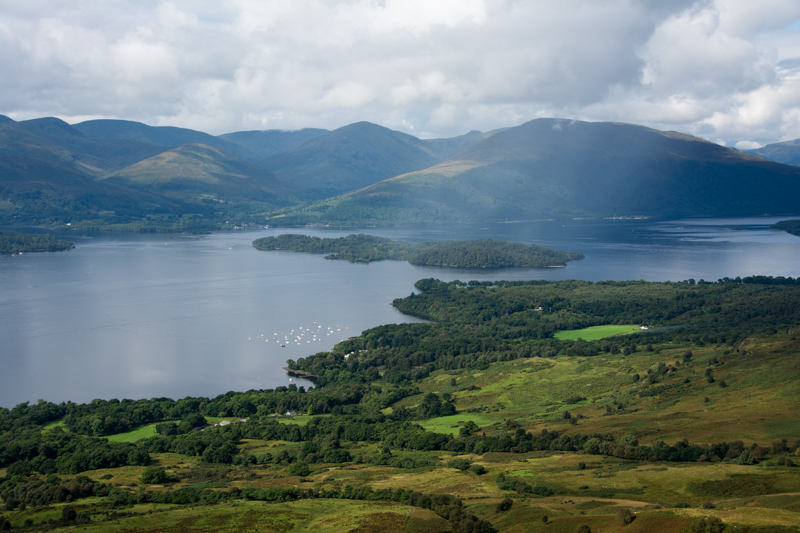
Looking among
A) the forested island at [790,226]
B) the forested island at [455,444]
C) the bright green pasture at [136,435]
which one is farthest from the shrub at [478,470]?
the forested island at [790,226]

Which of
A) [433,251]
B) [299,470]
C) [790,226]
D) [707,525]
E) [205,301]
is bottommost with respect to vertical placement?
[299,470]

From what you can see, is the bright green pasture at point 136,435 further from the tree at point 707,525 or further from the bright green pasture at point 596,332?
the bright green pasture at point 596,332

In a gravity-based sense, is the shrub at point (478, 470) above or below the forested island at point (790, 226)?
below

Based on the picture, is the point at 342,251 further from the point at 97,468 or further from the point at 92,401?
the point at 97,468

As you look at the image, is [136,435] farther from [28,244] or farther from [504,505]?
[28,244]

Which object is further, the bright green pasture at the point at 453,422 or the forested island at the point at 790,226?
the forested island at the point at 790,226

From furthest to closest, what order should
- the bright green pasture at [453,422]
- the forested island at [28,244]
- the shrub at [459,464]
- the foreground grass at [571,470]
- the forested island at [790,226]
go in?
the forested island at [790,226]
the forested island at [28,244]
the bright green pasture at [453,422]
the shrub at [459,464]
the foreground grass at [571,470]

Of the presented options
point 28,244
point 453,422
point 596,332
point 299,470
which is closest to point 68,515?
point 299,470
